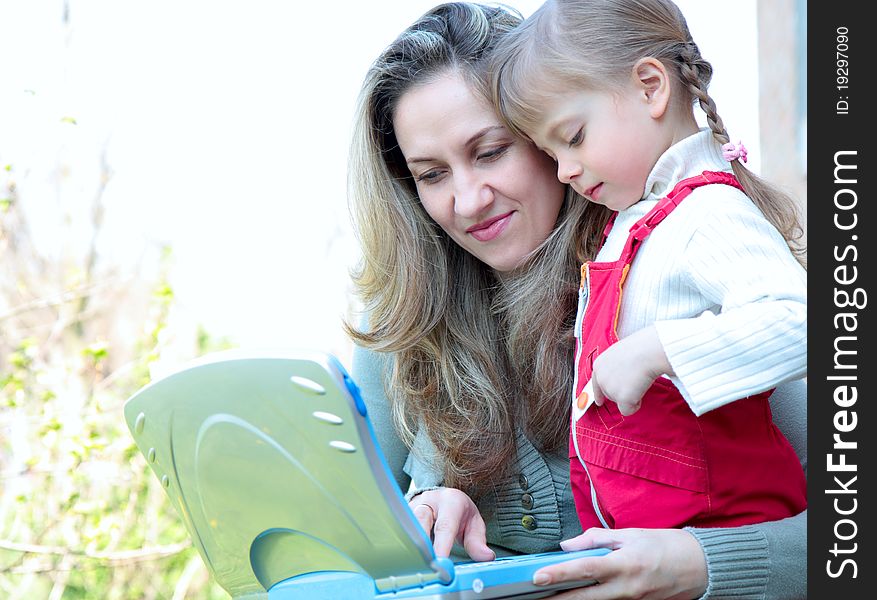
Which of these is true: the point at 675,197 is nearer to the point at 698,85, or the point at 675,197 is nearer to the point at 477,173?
the point at 698,85

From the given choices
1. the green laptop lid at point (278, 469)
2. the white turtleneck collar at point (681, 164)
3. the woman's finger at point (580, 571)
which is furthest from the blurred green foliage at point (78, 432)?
the woman's finger at point (580, 571)

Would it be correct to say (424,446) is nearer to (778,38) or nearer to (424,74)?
(424,74)

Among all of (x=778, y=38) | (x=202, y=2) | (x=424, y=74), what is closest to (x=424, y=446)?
(x=424, y=74)

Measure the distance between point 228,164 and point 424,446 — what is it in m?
2.14

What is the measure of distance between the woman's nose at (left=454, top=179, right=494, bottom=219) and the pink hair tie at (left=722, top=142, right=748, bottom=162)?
395mm

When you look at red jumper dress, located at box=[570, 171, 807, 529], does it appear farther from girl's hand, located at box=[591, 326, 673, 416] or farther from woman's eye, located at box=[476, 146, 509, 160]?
woman's eye, located at box=[476, 146, 509, 160]

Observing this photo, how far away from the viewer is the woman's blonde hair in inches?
65.3

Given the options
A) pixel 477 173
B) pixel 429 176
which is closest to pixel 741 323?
pixel 477 173

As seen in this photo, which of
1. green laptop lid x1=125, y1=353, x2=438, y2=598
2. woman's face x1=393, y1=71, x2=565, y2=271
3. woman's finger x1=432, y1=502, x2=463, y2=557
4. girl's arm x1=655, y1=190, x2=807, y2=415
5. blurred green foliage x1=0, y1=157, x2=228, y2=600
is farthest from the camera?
blurred green foliage x1=0, y1=157, x2=228, y2=600

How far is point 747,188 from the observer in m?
1.42

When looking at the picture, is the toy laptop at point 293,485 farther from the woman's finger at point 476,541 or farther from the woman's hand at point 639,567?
the woman's finger at point 476,541

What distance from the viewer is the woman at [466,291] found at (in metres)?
1.63

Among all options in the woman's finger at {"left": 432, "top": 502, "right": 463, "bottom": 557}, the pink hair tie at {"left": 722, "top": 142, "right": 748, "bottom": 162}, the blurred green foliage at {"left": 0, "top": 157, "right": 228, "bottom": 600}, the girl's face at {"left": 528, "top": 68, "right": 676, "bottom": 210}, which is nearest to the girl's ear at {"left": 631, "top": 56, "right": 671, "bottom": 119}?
the girl's face at {"left": 528, "top": 68, "right": 676, "bottom": 210}

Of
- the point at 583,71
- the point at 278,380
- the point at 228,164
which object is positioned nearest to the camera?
the point at 278,380
